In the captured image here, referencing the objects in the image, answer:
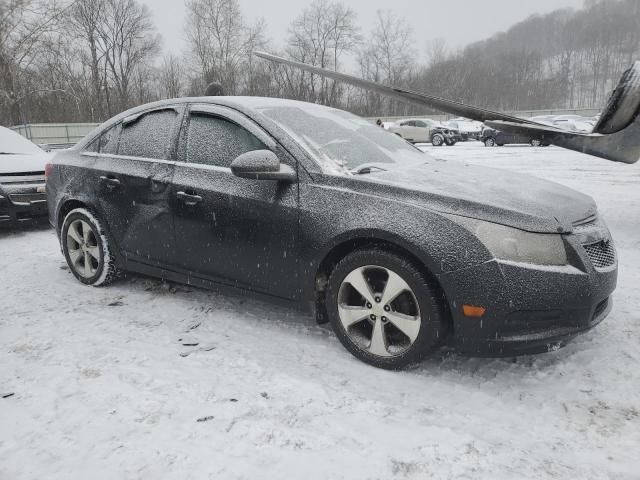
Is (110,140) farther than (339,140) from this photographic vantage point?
Yes

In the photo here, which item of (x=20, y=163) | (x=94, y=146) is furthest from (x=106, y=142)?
(x=20, y=163)

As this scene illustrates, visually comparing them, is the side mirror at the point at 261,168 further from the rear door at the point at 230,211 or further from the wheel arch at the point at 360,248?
the wheel arch at the point at 360,248

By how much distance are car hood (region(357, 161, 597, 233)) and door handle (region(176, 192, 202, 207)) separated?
1.19 m

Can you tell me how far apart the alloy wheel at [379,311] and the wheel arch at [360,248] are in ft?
0.41

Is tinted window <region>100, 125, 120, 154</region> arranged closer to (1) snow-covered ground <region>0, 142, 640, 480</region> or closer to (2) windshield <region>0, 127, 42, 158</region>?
(1) snow-covered ground <region>0, 142, 640, 480</region>

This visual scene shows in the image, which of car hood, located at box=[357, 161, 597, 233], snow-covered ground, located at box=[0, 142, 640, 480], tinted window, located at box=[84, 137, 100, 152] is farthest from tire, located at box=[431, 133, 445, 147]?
car hood, located at box=[357, 161, 597, 233]

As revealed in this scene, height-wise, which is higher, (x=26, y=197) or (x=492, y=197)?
(x=492, y=197)

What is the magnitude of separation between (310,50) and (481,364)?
203ft

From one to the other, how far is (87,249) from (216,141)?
1.72 metres

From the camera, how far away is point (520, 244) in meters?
2.46

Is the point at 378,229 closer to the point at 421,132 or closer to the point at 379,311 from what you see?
the point at 379,311

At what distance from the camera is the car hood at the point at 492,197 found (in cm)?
252

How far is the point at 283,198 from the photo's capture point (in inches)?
119

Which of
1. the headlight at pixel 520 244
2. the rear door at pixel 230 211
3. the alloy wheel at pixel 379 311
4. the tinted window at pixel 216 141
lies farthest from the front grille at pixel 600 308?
the tinted window at pixel 216 141
